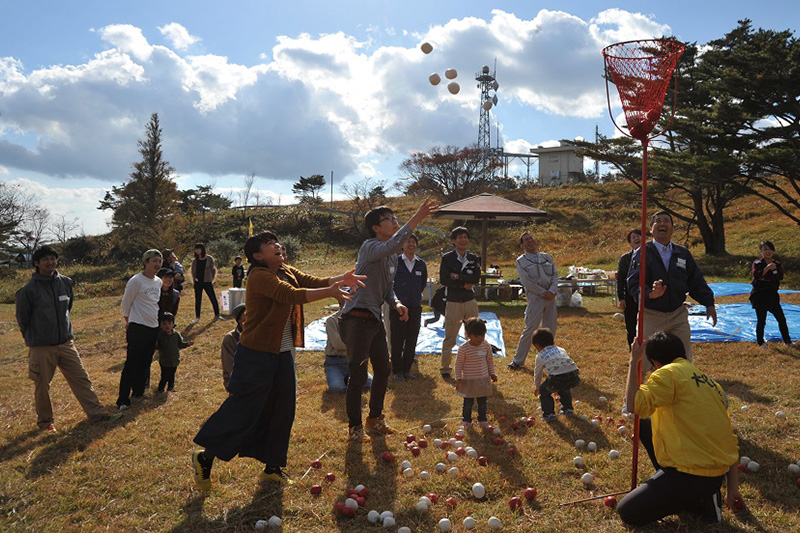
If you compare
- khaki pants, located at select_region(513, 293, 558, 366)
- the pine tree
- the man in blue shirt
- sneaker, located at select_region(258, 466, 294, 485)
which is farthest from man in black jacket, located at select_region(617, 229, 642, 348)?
the pine tree

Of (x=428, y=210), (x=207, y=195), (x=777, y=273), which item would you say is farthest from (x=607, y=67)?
(x=207, y=195)

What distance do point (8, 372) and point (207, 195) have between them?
4355 cm

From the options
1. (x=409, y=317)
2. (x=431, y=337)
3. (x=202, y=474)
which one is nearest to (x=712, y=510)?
(x=202, y=474)

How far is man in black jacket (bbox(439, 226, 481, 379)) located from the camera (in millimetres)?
7121

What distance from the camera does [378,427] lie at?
4.96m

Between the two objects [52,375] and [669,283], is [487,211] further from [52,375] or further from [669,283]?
[52,375]

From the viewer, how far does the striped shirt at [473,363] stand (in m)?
4.94

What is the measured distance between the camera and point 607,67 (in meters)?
3.74

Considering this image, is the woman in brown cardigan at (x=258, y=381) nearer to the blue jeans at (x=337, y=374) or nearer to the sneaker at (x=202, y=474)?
the sneaker at (x=202, y=474)

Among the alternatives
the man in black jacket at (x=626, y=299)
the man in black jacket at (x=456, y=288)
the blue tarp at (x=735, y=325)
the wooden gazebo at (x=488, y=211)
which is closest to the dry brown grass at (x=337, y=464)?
the man in black jacket at (x=456, y=288)

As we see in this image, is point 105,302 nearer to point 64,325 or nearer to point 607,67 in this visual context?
point 64,325

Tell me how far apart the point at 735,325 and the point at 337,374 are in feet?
25.9

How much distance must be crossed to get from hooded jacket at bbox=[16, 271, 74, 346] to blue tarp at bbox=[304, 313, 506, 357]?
384 centimetres

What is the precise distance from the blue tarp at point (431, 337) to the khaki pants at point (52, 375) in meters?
3.56
